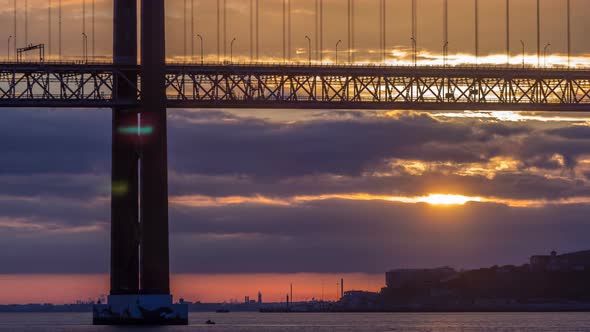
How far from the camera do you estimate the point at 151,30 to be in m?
97.6

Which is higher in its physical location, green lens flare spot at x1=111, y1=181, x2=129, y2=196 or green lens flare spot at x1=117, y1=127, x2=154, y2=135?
green lens flare spot at x1=117, y1=127, x2=154, y2=135

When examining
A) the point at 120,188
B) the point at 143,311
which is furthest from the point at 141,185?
the point at 143,311

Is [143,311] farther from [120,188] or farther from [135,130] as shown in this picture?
[135,130]

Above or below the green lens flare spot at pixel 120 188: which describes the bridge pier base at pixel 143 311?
below

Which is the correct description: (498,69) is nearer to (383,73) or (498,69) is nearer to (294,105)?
(383,73)

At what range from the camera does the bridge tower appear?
96.3m

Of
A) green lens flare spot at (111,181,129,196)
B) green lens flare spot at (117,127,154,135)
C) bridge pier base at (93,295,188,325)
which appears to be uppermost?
green lens flare spot at (117,127,154,135)

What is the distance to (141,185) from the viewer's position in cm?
9650

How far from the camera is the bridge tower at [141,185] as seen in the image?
9631 cm

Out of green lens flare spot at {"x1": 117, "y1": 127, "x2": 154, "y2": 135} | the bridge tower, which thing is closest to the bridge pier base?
the bridge tower

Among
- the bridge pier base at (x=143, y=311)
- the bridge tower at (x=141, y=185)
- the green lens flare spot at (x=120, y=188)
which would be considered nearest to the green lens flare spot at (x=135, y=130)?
the bridge tower at (x=141, y=185)

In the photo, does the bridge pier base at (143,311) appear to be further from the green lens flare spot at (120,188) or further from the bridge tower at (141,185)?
the green lens flare spot at (120,188)

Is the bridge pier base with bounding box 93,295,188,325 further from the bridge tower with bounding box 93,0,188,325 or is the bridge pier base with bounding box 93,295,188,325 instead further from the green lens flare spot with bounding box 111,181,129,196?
the green lens flare spot with bounding box 111,181,129,196

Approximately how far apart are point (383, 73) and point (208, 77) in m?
13.1
